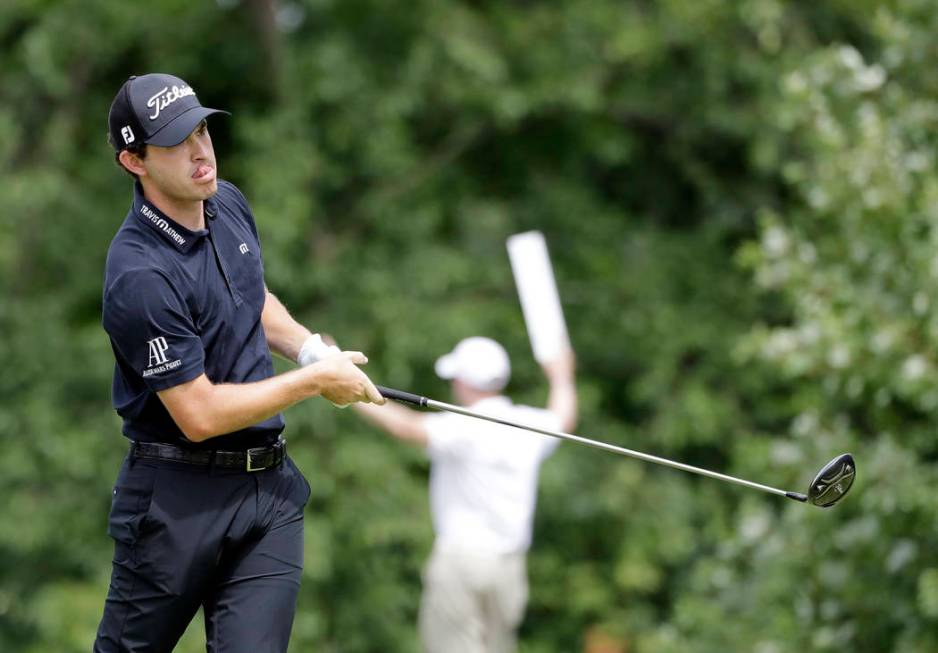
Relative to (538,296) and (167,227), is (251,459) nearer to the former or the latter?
(167,227)

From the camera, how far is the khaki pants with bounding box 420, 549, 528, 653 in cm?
683

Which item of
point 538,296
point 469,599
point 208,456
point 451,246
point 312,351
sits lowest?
point 208,456

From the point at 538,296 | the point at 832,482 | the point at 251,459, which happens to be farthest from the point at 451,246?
the point at 251,459

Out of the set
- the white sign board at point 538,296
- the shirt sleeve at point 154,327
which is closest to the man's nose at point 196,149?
the shirt sleeve at point 154,327

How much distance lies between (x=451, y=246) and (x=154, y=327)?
28.4ft

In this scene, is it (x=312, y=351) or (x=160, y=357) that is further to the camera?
(x=312, y=351)

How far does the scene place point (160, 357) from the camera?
3482mm

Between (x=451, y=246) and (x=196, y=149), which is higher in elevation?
(x=451, y=246)

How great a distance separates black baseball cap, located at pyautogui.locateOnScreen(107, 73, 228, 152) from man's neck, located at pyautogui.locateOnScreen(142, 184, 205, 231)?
12 centimetres

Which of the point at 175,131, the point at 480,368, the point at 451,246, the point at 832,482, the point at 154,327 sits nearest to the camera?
the point at 154,327

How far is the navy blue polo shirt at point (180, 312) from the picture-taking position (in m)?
3.49

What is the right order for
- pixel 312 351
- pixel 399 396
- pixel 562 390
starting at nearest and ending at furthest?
pixel 399 396 → pixel 312 351 → pixel 562 390


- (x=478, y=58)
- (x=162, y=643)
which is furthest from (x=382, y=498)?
(x=162, y=643)

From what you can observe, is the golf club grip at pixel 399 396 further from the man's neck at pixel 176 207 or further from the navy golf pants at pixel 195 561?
the man's neck at pixel 176 207
